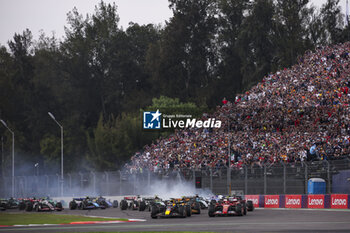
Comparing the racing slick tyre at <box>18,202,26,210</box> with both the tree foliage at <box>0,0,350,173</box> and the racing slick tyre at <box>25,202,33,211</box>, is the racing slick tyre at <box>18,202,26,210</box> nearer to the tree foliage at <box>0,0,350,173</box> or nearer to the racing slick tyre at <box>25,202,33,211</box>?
the racing slick tyre at <box>25,202,33,211</box>

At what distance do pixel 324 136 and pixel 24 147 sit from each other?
2646 inches

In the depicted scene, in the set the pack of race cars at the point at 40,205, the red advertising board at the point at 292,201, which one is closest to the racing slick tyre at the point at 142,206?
the pack of race cars at the point at 40,205

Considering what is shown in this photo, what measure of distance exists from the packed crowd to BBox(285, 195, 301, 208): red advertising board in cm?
421

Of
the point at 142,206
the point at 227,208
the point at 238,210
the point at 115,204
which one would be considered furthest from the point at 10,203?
the point at 238,210

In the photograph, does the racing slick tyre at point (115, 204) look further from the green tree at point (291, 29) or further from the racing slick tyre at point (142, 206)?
the green tree at point (291, 29)

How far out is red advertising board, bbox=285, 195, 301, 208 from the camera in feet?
119

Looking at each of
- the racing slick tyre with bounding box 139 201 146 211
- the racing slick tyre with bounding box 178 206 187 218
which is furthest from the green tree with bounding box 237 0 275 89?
the racing slick tyre with bounding box 178 206 187 218

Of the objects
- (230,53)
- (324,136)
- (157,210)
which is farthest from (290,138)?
(230,53)

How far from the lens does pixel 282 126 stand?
49.2 meters

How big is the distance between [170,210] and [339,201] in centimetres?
978

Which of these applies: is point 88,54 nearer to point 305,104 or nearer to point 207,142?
point 207,142

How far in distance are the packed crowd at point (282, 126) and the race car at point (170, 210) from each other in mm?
13400

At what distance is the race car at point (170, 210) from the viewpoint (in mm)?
29656

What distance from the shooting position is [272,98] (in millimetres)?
52125
